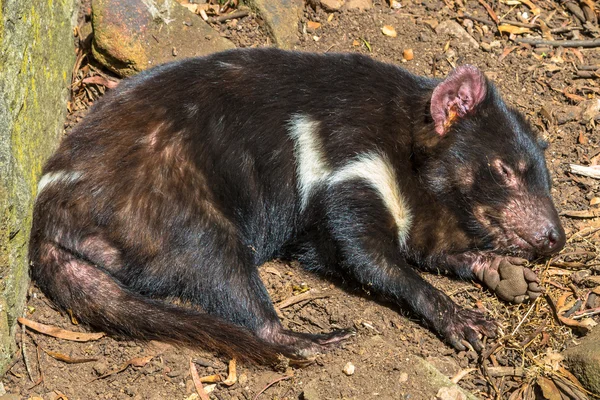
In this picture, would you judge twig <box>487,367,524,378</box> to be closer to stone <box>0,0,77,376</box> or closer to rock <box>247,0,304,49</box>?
stone <box>0,0,77,376</box>

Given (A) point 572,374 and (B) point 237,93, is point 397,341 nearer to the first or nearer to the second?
(A) point 572,374

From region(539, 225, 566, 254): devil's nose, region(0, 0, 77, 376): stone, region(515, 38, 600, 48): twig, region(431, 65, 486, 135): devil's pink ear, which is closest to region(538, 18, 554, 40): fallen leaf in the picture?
region(515, 38, 600, 48): twig

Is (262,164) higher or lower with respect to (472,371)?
higher

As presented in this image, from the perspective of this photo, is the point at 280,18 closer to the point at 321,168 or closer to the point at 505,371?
the point at 321,168

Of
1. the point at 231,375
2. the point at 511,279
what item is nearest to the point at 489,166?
the point at 511,279

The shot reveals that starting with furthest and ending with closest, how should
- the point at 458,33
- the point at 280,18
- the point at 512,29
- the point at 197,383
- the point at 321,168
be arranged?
the point at 512,29 < the point at 458,33 < the point at 280,18 < the point at 321,168 < the point at 197,383

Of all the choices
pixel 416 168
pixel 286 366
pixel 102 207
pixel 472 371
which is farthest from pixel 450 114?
pixel 102 207
